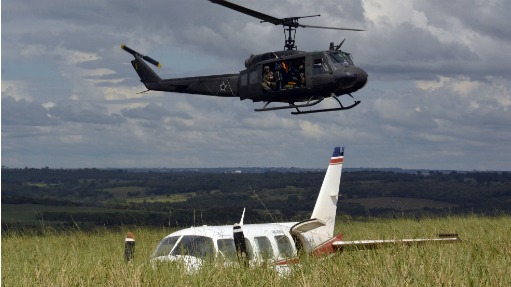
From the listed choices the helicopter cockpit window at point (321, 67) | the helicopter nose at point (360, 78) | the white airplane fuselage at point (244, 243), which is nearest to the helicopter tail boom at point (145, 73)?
the helicopter cockpit window at point (321, 67)

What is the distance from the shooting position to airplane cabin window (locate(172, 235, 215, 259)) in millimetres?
12016

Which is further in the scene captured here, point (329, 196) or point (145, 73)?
point (145, 73)

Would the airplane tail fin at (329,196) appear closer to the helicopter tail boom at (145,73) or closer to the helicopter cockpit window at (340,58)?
the helicopter cockpit window at (340,58)

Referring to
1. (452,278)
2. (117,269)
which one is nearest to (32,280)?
(117,269)

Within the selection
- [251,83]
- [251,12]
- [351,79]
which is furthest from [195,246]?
[251,83]

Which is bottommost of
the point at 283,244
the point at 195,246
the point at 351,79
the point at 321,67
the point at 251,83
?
the point at 283,244

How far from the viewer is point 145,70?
32656mm

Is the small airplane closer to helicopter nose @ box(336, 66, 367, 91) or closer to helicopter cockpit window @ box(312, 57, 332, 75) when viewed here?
helicopter nose @ box(336, 66, 367, 91)

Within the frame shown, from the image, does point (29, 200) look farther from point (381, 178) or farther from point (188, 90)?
point (188, 90)

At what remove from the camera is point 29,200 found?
173750 millimetres

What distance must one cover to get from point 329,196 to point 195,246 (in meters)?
6.45

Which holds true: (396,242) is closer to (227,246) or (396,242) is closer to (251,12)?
(227,246)

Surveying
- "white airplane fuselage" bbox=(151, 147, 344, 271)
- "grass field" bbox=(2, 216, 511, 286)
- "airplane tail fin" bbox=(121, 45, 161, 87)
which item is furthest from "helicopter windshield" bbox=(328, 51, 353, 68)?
"grass field" bbox=(2, 216, 511, 286)

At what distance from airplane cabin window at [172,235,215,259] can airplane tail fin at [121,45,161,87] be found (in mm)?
19223
